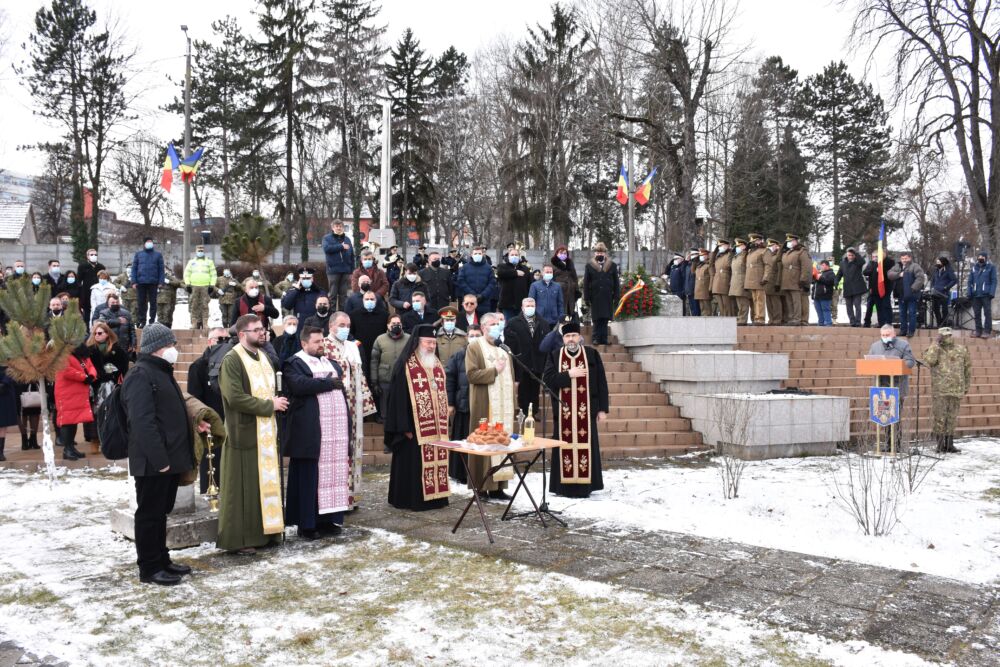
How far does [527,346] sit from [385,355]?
7.09 feet

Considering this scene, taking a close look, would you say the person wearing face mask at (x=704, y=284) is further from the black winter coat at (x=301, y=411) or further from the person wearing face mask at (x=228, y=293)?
the black winter coat at (x=301, y=411)

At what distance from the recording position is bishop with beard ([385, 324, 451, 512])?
7773mm

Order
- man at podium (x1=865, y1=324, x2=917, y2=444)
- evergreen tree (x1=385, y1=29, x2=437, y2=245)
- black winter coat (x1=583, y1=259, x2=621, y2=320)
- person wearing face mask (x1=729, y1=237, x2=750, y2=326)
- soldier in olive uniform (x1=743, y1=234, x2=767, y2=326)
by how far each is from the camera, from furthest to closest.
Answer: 1. evergreen tree (x1=385, y1=29, x2=437, y2=245)
2. person wearing face mask (x1=729, y1=237, x2=750, y2=326)
3. soldier in olive uniform (x1=743, y1=234, x2=767, y2=326)
4. black winter coat (x1=583, y1=259, x2=621, y2=320)
5. man at podium (x1=865, y1=324, x2=917, y2=444)

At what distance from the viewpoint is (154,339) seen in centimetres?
578

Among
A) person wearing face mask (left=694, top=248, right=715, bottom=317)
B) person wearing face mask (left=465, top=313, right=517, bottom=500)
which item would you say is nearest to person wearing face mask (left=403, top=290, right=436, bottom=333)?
person wearing face mask (left=465, top=313, right=517, bottom=500)

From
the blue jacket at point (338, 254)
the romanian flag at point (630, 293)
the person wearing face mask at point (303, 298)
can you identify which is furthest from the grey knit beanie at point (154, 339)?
the romanian flag at point (630, 293)

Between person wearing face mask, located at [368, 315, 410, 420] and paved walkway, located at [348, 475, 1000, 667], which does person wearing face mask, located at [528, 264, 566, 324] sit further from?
paved walkway, located at [348, 475, 1000, 667]

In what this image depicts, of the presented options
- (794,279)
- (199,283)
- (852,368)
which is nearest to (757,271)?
(794,279)

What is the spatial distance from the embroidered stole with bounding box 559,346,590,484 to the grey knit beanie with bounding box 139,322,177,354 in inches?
165

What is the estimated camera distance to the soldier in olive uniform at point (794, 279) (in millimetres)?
17094

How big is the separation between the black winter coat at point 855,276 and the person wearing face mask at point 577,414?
11.8 m

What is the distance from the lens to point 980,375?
52.9 feet

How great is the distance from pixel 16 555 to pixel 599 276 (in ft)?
32.9

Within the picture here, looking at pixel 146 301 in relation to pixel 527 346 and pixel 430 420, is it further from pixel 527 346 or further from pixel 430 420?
pixel 430 420
